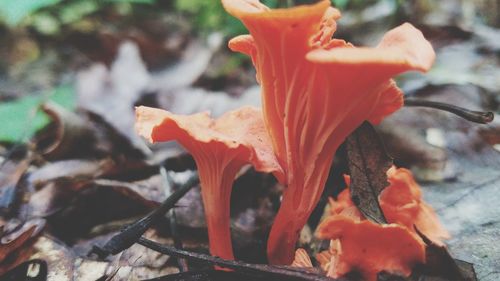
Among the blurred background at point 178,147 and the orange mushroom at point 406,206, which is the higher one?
the orange mushroom at point 406,206

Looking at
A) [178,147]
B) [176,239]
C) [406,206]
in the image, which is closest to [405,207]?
[406,206]

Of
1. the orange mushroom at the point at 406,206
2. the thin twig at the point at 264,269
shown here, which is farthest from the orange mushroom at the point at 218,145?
the orange mushroom at the point at 406,206

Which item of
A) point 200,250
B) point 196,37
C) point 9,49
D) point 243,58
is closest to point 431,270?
point 200,250

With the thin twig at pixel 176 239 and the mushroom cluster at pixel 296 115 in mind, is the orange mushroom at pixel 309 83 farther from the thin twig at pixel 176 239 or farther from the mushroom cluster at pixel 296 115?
the thin twig at pixel 176 239

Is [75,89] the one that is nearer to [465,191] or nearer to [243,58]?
[243,58]

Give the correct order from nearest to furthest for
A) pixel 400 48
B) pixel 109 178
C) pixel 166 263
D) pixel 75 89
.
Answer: pixel 400 48, pixel 166 263, pixel 109 178, pixel 75 89

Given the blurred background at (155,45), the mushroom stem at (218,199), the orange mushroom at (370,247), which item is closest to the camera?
the orange mushroom at (370,247)
